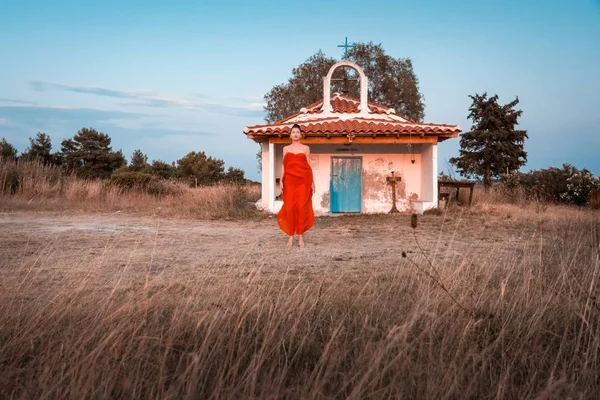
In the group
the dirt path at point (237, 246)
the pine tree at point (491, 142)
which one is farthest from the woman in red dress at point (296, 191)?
the pine tree at point (491, 142)

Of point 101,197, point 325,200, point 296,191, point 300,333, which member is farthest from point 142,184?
point 300,333

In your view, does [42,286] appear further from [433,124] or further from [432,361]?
[433,124]

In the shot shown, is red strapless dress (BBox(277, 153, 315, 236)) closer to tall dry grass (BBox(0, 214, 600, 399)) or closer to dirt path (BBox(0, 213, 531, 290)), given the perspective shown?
dirt path (BBox(0, 213, 531, 290))

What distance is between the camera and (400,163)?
17.6 m

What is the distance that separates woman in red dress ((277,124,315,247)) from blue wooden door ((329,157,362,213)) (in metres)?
8.42

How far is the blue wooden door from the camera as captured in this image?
17359 mm

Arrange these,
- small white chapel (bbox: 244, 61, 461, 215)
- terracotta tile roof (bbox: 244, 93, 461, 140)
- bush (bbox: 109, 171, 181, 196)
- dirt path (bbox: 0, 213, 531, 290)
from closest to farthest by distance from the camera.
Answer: dirt path (bbox: 0, 213, 531, 290), terracotta tile roof (bbox: 244, 93, 461, 140), small white chapel (bbox: 244, 61, 461, 215), bush (bbox: 109, 171, 181, 196)

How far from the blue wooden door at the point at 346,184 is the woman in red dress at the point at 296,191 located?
27.6 ft

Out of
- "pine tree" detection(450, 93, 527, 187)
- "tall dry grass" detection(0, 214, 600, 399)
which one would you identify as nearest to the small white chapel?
"tall dry grass" detection(0, 214, 600, 399)

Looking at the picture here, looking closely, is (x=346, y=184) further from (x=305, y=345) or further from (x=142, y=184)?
(x=305, y=345)

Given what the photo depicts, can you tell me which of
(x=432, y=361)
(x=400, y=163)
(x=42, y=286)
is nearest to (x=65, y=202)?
(x=400, y=163)

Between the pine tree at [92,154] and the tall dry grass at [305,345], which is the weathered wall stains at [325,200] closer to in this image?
the tall dry grass at [305,345]

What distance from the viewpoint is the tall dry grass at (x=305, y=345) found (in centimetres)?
240

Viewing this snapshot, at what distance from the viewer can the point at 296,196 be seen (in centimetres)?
884
